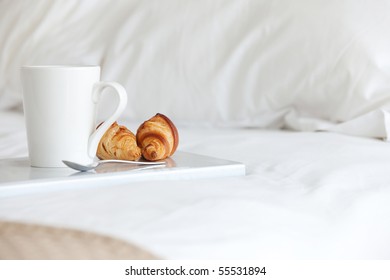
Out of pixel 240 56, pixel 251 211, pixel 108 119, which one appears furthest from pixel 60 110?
pixel 240 56

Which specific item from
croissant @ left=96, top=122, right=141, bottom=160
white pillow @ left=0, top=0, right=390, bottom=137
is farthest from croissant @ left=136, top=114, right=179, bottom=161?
white pillow @ left=0, top=0, right=390, bottom=137

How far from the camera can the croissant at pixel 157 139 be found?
821mm

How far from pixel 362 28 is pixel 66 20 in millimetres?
565

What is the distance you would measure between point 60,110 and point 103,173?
11cm

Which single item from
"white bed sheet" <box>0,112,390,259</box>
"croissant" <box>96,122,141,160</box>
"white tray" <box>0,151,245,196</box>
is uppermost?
"croissant" <box>96,122,141,160</box>

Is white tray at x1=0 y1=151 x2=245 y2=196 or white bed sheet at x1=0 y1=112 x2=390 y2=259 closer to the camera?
white bed sheet at x1=0 y1=112 x2=390 y2=259

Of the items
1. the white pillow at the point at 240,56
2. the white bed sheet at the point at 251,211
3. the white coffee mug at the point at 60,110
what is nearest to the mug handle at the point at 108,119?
the white coffee mug at the point at 60,110

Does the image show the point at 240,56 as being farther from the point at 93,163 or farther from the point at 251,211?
the point at 251,211

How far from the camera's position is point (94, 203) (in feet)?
2.08

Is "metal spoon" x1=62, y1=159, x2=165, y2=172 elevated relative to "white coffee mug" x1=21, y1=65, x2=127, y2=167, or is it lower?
lower

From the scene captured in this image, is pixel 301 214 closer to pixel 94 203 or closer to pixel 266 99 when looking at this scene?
pixel 94 203

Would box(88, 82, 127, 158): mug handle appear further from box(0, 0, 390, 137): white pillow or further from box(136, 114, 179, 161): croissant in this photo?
box(0, 0, 390, 137): white pillow

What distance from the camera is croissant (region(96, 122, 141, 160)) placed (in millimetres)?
826

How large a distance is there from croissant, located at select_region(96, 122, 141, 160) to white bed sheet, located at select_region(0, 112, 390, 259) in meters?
0.11
